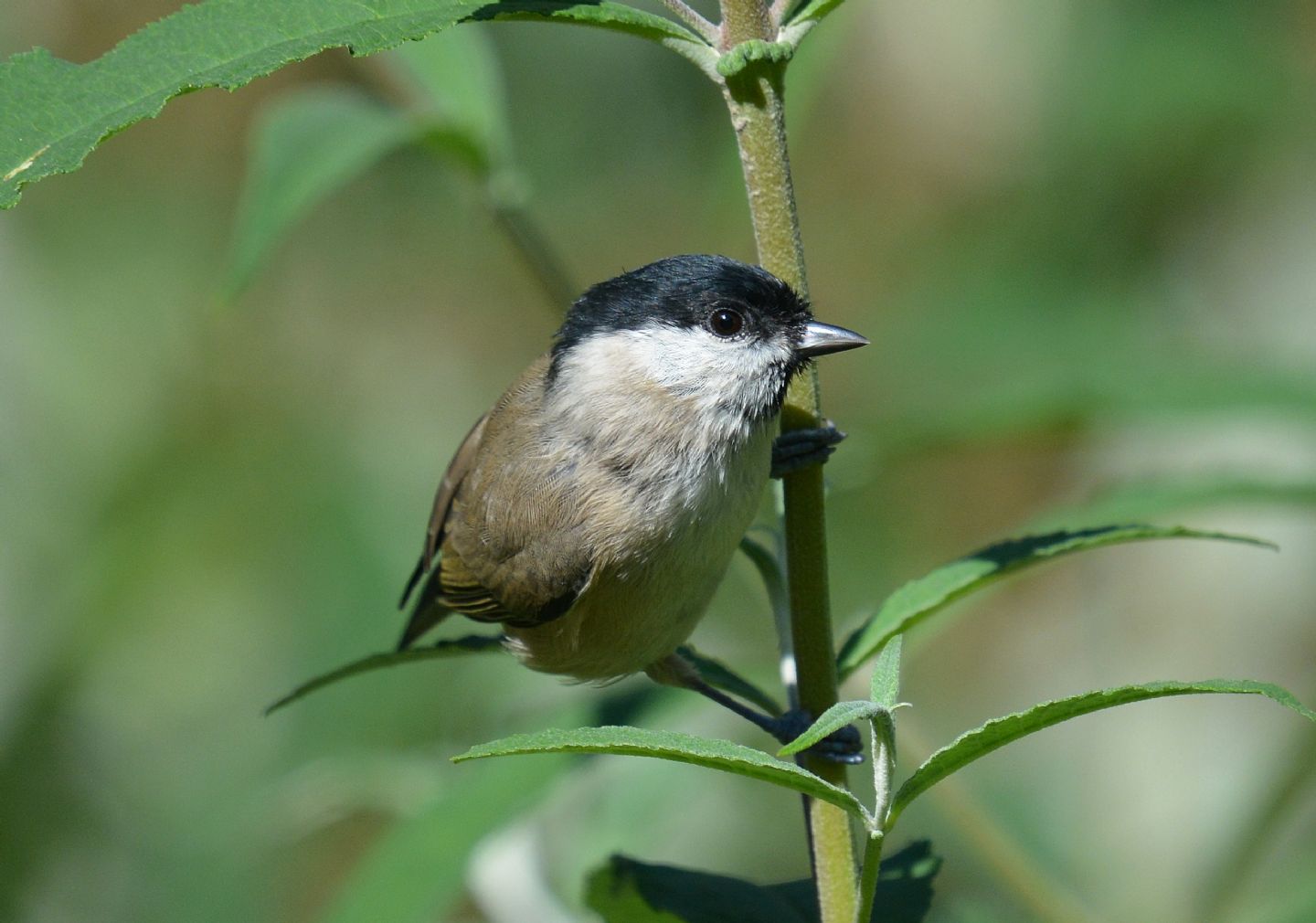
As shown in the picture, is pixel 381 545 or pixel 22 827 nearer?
→ pixel 22 827

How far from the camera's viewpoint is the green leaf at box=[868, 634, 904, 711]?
4.03ft

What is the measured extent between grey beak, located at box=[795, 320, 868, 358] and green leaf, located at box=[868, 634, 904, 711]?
1041mm

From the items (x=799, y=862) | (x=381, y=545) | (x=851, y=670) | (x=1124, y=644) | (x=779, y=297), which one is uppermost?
(x=779, y=297)

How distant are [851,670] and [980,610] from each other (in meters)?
4.44

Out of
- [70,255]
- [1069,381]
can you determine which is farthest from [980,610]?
[70,255]

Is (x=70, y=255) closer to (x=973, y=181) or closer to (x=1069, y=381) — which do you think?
(x=973, y=181)

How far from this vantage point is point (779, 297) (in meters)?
2.14

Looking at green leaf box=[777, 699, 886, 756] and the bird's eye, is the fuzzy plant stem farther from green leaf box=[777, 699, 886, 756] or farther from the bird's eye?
the bird's eye

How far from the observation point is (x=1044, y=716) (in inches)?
46.4

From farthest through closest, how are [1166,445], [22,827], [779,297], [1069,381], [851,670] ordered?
[1166,445] → [22,827] → [1069,381] → [779,297] → [851,670]

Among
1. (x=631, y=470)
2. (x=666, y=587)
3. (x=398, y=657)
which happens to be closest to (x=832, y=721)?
(x=398, y=657)

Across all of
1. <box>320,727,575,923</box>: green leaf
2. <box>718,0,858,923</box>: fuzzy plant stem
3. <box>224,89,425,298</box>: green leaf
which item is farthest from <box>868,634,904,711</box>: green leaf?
<box>224,89,425,298</box>: green leaf

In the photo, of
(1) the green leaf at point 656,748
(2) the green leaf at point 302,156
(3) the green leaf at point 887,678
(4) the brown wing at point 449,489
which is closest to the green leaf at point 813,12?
(3) the green leaf at point 887,678

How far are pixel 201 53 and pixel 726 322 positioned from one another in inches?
47.6
